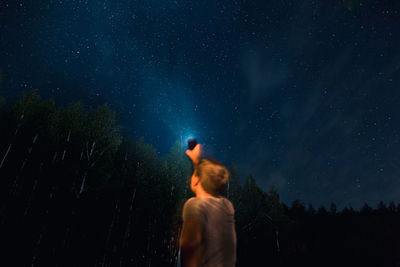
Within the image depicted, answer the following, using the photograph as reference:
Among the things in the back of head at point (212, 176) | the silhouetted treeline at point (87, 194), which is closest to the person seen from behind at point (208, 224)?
the back of head at point (212, 176)

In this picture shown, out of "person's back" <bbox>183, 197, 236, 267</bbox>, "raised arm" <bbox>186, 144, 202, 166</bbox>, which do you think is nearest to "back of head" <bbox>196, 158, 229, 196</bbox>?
"person's back" <bbox>183, 197, 236, 267</bbox>

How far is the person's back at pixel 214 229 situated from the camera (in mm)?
1556

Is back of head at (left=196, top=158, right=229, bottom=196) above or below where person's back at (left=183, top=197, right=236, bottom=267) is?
above

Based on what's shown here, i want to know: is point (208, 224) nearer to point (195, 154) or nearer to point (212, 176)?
point (212, 176)

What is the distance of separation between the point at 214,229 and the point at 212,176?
0.44 m

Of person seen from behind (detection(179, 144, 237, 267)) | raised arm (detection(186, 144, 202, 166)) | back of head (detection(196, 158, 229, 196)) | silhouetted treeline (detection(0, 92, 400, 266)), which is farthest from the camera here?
silhouetted treeline (detection(0, 92, 400, 266))

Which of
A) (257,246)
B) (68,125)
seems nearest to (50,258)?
(68,125)

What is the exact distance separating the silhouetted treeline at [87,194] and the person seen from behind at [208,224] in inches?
616

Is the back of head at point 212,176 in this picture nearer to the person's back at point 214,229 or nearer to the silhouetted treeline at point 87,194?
the person's back at point 214,229

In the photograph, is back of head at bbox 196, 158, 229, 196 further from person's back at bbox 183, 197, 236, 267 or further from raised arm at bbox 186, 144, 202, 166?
raised arm at bbox 186, 144, 202, 166

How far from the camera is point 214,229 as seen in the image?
1.65 m

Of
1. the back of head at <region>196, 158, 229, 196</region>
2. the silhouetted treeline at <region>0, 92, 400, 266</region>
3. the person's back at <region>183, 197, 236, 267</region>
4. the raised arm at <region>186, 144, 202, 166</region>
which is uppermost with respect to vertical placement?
the silhouetted treeline at <region>0, 92, 400, 266</region>

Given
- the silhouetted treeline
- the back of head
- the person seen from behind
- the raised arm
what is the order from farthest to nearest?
the silhouetted treeline < the raised arm < the back of head < the person seen from behind

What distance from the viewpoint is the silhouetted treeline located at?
1352 cm
